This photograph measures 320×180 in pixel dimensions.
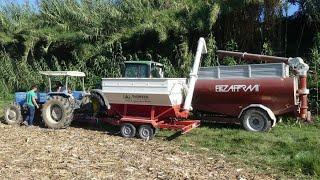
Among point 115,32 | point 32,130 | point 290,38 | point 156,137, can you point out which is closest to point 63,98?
point 32,130

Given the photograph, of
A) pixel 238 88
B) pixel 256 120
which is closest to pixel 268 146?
pixel 256 120

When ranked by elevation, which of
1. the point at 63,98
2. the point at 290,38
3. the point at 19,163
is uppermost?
the point at 290,38

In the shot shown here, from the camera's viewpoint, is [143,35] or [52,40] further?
[52,40]

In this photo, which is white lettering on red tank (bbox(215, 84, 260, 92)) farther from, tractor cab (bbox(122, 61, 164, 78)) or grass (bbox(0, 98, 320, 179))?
tractor cab (bbox(122, 61, 164, 78))

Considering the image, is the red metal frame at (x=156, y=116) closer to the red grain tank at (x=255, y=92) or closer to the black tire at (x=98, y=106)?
the black tire at (x=98, y=106)

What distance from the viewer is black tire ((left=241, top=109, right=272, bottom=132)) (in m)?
11.9

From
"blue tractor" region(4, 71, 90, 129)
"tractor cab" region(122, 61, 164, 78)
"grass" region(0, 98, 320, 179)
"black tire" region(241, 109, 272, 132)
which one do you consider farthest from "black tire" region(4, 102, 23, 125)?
"black tire" region(241, 109, 272, 132)

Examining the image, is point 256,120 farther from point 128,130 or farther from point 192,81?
point 128,130

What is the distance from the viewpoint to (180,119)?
12234 millimetres

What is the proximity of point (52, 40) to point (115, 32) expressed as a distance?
282 centimetres

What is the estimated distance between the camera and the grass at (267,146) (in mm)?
8219

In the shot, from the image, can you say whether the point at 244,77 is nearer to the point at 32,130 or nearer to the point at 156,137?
the point at 156,137

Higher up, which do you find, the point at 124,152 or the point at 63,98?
the point at 63,98

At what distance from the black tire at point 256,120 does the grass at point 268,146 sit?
0.60 feet
